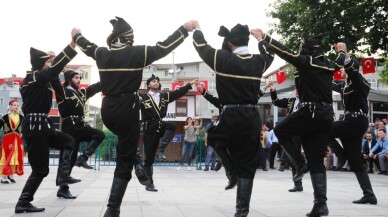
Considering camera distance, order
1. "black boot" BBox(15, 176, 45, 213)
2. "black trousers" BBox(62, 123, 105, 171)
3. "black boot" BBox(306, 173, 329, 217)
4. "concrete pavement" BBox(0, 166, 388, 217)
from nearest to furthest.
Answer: "black boot" BBox(306, 173, 329, 217)
"concrete pavement" BBox(0, 166, 388, 217)
"black boot" BBox(15, 176, 45, 213)
"black trousers" BBox(62, 123, 105, 171)

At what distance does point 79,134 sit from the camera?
7.95 meters

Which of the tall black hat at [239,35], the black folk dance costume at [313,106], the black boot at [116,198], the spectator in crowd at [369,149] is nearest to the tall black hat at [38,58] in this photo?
the black boot at [116,198]

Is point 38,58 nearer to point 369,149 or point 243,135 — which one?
point 243,135

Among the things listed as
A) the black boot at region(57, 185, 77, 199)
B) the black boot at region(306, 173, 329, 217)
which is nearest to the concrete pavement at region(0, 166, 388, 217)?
the black boot at region(57, 185, 77, 199)

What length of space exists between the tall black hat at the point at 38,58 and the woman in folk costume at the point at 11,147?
5.37 metres

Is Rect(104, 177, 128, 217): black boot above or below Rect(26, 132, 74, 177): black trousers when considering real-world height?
below

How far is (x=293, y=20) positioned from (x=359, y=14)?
13.8 ft

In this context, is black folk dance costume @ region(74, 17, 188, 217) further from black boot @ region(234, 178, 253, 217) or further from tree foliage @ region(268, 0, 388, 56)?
tree foliage @ region(268, 0, 388, 56)

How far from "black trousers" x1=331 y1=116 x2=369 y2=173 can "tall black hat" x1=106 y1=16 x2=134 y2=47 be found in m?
3.57

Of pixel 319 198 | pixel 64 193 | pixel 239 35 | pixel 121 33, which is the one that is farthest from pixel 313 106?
pixel 64 193

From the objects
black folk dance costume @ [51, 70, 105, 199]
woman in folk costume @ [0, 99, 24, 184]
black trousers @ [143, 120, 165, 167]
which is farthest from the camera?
woman in folk costume @ [0, 99, 24, 184]

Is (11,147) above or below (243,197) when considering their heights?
above

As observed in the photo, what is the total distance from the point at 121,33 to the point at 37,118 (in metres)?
1.90

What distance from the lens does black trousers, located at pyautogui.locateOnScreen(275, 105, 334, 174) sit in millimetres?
5945
